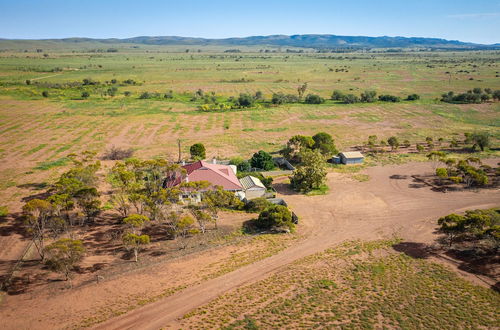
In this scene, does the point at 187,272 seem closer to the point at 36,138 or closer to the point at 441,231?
the point at 441,231

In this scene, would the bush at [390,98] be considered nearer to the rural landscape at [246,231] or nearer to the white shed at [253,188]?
the rural landscape at [246,231]

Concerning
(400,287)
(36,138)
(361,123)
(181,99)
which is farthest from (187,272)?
(181,99)

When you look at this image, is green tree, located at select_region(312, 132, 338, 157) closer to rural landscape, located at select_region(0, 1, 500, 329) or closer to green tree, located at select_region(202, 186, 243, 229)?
rural landscape, located at select_region(0, 1, 500, 329)

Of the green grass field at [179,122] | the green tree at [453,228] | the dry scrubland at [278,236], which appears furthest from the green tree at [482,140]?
the green tree at [453,228]

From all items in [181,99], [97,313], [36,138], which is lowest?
[97,313]

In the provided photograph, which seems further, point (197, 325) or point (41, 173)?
point (41, 173)
